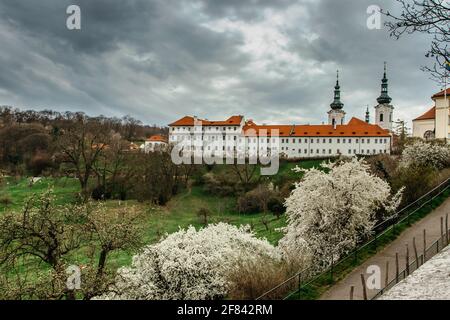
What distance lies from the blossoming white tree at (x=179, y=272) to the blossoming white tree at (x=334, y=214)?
A: 10.2ft

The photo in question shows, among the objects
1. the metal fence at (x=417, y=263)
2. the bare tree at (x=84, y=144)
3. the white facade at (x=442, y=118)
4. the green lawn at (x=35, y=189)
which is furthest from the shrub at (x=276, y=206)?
the metal fence at (x=417, y=263)

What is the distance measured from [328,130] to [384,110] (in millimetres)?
13578

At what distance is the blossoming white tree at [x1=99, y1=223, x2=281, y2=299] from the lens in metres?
16.8

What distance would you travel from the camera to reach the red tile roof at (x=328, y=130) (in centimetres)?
8862

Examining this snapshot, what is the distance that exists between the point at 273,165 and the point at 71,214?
5390cm

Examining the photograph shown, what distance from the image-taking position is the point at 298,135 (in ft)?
310

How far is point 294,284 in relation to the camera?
15836mm

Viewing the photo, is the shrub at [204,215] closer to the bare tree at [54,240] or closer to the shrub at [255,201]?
the shrub at [255,201]

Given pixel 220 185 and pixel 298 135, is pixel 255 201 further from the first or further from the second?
pixel 298 135

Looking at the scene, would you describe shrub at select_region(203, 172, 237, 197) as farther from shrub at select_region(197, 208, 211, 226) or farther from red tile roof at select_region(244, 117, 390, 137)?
red tile roof at select_region(244, 117, 390, 137)

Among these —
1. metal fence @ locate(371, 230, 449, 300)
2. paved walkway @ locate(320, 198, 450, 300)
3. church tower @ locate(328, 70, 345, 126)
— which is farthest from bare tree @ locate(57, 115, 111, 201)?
church tower @ locate(328, 70, 345, 126)

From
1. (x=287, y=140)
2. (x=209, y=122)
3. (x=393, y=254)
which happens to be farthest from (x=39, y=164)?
(x=393, y=254)
